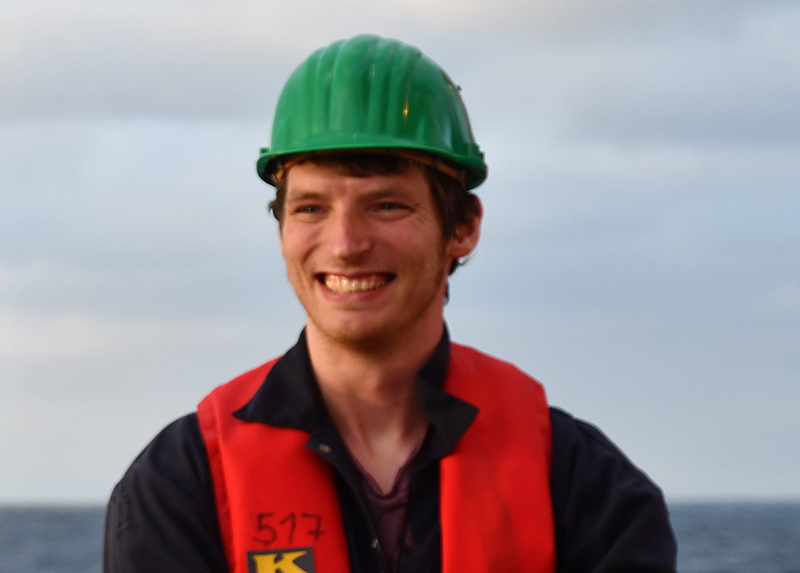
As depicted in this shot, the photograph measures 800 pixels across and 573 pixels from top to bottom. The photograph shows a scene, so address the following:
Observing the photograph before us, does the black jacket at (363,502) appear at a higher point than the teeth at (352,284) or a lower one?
lower

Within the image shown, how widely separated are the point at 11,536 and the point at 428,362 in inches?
3623

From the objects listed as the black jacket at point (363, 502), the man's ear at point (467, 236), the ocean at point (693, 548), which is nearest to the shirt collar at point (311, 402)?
the black jacket at point (363, 502)

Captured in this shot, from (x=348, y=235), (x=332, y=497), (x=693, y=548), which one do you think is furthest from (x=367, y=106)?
(x=693, y=548)

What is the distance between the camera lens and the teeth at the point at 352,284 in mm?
4582

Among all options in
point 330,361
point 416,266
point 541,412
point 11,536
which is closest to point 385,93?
point 416,266

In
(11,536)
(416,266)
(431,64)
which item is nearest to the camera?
(416,266)

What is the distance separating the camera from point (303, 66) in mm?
4938

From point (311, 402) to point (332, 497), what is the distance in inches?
13.2

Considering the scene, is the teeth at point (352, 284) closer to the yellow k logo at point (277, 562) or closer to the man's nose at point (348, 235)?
the man's nose at point (348, 235)

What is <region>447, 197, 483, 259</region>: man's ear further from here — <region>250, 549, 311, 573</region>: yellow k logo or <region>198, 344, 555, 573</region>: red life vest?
<region>250, 549, 311, 573</region>: yellow k logo

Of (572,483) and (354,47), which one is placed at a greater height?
(354,47)

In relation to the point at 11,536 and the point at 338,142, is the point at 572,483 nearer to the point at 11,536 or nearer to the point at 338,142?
the point at 338,142

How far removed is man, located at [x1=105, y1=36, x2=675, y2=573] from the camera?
464 cm

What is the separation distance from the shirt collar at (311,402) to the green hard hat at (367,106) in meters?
0.69
